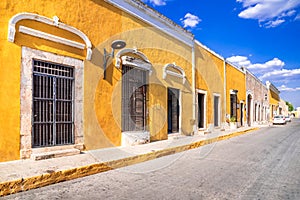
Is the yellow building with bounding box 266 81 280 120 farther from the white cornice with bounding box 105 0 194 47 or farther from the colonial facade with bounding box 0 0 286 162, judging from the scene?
the colonial facade with bounding box 0 0 286 162

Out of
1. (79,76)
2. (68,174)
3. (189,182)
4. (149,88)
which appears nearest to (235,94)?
(149,88)

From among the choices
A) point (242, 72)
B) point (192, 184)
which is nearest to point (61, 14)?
point (192, 184)

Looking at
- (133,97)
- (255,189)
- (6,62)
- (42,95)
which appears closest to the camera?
(255,189)

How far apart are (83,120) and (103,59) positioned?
206cm

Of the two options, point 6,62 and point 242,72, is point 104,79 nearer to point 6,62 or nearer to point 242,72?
point 6,62

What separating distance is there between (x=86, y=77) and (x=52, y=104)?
4.26 ft

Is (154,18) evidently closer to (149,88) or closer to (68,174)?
(149,88)

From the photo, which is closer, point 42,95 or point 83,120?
point 42,95

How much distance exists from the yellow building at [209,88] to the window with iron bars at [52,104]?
8796 mm

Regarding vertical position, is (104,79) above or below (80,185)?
above

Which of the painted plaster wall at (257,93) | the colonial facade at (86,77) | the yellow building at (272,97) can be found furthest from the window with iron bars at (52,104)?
the yellow building at (272,97)

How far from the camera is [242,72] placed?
2398 cm

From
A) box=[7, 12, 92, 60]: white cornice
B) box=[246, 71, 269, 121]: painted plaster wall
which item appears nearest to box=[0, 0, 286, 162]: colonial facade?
box=[7, 12, 92, 60]: white cornice

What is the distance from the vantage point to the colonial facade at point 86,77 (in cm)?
581
